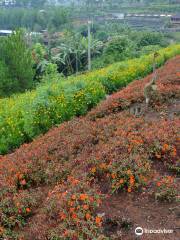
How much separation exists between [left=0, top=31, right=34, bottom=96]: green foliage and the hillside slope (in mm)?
12122

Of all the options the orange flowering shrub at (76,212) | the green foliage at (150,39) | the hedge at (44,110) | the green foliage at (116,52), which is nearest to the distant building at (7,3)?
the green foliage at (150,39)

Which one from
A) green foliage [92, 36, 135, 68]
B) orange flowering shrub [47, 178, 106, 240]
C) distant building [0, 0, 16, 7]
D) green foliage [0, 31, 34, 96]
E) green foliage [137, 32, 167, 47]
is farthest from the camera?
distant building [0, 0, 16, 7]

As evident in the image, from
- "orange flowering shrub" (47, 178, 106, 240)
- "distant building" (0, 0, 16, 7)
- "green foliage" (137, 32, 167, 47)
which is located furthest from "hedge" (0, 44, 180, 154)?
"distant building" (0, 0, 16, 7)

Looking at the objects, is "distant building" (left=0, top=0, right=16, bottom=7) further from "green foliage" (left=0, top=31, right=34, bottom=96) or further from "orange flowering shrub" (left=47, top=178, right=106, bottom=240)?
"orange flowering shrub" (left=47, top=178, right=106, bottom=240)

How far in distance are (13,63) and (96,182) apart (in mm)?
14633

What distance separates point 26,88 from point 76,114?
31.8 ft

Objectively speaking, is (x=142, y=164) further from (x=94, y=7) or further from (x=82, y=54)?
(x=94, y=7)

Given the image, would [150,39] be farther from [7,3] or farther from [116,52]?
[7,3]

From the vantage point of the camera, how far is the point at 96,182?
454cm

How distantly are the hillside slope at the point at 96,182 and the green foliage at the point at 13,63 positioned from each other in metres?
12.1

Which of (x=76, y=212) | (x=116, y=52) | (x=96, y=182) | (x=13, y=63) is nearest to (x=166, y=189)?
(x=96, y=182)

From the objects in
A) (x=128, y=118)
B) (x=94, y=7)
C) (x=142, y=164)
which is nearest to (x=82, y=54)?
(x=128, y=118)

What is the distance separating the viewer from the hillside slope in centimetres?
376

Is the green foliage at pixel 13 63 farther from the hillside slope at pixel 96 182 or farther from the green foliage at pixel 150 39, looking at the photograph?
the green foliage at pixel 150 39
